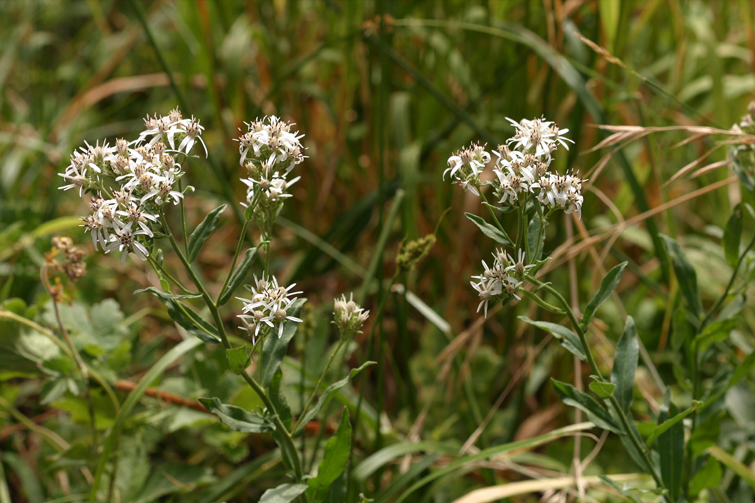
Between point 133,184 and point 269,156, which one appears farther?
point 269,156

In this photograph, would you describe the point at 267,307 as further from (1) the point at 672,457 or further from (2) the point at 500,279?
(1) the point at 672,457

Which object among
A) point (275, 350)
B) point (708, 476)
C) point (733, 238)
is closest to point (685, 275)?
point (733, 238)

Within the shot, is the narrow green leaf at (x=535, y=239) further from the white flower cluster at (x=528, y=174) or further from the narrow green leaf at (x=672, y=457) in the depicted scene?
the narrow green leaf at (x=672, y=457)

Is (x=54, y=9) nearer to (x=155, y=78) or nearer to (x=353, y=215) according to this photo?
(x=155, y=78)

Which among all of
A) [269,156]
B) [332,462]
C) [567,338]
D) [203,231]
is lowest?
[332,462]

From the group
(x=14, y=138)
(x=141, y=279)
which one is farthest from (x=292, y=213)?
(x=14, y=138)

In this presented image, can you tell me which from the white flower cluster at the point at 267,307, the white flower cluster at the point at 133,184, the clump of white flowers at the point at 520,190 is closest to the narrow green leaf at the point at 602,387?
the clump of white flowers at the point at 520,190
